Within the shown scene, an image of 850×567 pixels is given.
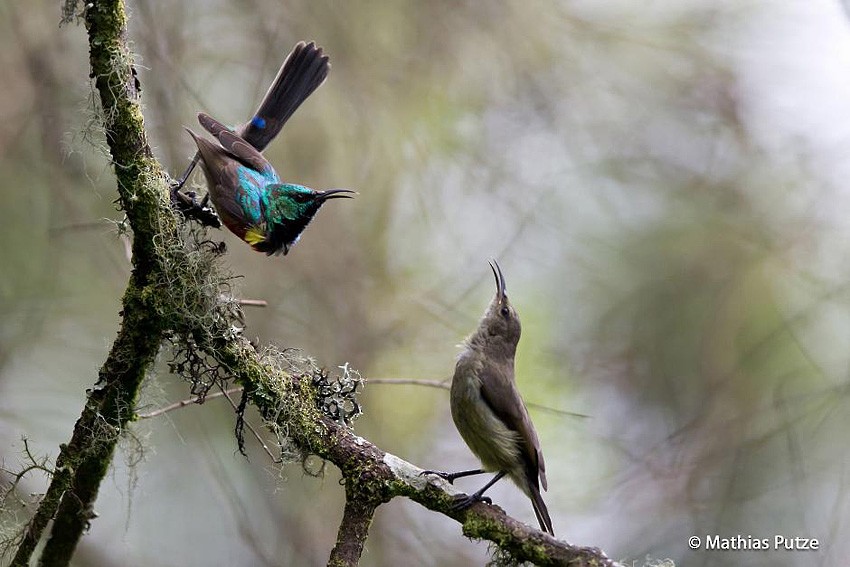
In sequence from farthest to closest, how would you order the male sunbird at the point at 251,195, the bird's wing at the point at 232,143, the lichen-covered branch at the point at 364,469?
the bird's wing at the point at 232,143
the male sunbird at the point at 251,195
the lichen-covered branch at the point at 364,469

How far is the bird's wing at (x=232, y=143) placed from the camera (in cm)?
392

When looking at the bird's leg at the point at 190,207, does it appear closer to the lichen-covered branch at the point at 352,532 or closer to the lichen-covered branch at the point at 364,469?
the lichen-covered branch at the point at 364,469

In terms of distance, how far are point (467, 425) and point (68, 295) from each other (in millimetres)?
2916

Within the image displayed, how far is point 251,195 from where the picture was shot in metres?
3.82

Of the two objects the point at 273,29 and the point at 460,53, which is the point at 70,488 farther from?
the point at 460,53

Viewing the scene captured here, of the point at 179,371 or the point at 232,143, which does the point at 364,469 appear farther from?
the point at 232,143

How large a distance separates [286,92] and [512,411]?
6.64 ft

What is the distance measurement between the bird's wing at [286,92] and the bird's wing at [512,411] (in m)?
1.72

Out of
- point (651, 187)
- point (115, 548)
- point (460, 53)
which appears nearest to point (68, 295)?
point (115, 548)

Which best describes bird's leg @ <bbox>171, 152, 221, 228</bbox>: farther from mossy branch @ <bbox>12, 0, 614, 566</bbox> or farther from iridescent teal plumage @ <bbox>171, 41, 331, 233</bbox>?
iridescent teal plumage @ <bbox>171, 41, 331, 233</bbox>

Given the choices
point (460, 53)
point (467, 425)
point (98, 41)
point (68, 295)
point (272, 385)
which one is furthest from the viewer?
point (460, 53)

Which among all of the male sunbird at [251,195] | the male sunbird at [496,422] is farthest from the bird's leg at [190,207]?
the male sunbird at [496,422]

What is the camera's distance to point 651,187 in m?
5.96

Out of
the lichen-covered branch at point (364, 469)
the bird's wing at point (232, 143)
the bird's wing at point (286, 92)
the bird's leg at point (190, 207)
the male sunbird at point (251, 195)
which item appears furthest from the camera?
the bird's wing at point (286, 92)
